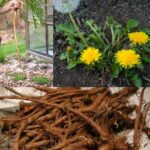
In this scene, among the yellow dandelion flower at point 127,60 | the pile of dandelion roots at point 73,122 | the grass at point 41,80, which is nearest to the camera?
the pile of dandelion roots at point 73,122

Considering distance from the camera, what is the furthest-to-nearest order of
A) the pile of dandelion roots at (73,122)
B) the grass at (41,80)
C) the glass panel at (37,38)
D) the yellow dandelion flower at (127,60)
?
the glass panel at (37,38) < the grass at (41,80) < the yellow dandelion flower at (127,60) < the pile of dandelion roots at (73,122)

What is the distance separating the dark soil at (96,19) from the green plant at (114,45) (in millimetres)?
25

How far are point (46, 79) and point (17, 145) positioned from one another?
3.64 feet

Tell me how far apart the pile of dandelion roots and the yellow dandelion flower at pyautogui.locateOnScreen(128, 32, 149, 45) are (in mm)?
907

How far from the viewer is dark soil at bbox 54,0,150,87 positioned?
143 centimetres

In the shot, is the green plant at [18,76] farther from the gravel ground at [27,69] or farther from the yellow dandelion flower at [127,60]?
the yellow dandelion flower at [127,60]

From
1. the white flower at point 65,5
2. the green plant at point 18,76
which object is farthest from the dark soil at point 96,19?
the green plant at point 18,76

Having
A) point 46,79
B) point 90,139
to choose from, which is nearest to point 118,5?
point 46,79

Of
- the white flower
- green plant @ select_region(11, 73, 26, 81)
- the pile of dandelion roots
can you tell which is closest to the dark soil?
the white flower

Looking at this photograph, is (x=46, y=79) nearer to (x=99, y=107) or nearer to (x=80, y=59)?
(x=80, y=59)

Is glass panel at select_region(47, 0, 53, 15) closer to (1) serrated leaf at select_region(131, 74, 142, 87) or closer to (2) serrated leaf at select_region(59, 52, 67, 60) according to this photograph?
(2) serrated leaf at select_region(59, 52, 67, 60)

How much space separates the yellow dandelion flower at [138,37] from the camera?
4.57 feet

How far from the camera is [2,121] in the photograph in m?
0.46

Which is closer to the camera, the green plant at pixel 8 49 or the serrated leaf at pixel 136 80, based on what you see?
the serrated leaf at pixel 136 80
